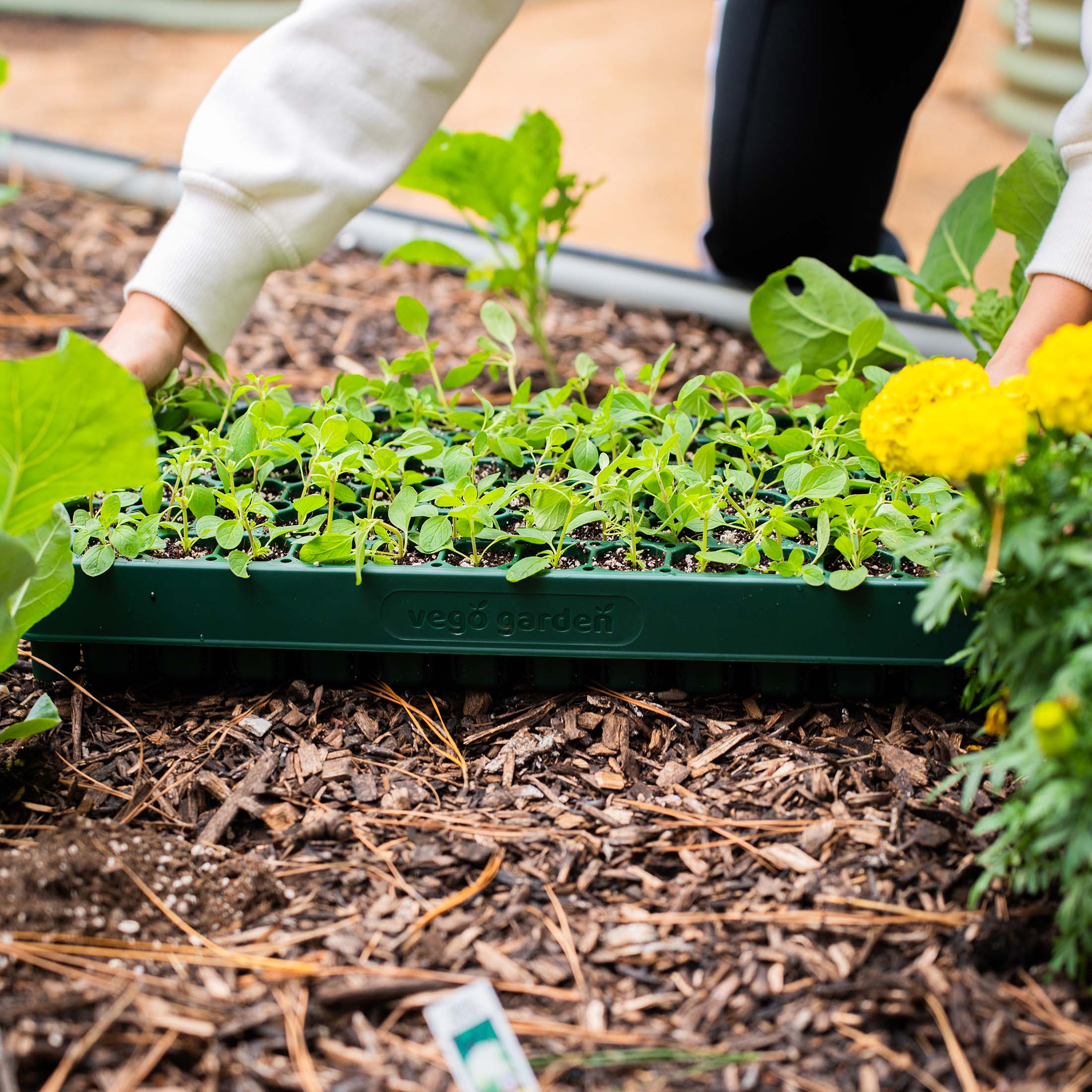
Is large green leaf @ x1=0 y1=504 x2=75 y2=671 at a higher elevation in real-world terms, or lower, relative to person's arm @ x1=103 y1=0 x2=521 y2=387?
lower

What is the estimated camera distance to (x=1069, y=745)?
2.04 feet

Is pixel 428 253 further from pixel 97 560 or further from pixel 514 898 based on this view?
pixel 514 898

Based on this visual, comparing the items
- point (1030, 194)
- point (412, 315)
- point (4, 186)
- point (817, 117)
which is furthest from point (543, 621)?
point (4, 186)

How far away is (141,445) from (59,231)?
1.72m

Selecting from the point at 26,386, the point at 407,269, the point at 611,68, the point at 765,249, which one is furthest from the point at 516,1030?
the point at 611,68

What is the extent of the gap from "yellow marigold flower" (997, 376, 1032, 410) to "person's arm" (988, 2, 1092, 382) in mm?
296

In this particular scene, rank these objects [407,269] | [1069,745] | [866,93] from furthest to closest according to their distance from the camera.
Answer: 1. [407,269]
2. [866,93]
3. [1069,745]

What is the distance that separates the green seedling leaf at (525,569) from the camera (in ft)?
3.14

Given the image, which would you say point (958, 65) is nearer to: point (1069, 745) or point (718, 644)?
point (718, 644)

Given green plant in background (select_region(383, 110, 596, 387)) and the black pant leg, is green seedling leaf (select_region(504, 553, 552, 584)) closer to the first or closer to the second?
green plant in background (select_region(383, 110, 596, 387))

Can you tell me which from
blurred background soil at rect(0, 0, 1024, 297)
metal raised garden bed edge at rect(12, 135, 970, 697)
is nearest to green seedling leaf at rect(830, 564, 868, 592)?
metal raised garden bed edge at rect(12, 135, 970, 697)

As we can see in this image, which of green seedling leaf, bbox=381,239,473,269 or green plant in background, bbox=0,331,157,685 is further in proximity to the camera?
green seedling leaf, bbox=381,239,473,269

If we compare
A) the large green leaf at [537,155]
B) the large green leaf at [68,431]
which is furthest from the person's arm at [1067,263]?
the large green leaf at [68,431]

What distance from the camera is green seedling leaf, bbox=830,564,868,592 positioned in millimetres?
930
